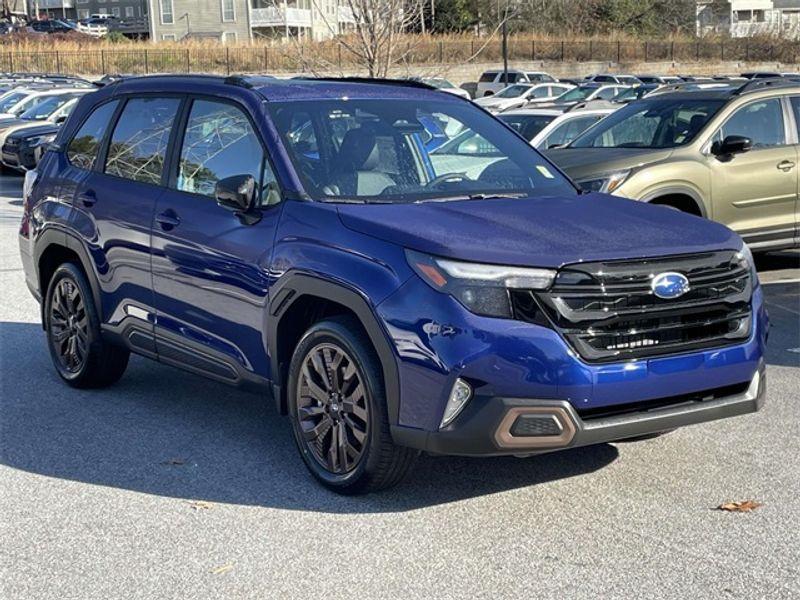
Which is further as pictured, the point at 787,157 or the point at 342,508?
the point at 787,157

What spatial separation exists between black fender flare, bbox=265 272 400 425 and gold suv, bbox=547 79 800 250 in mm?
5401

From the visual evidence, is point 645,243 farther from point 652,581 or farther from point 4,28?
point 4,28

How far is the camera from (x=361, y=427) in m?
5.26

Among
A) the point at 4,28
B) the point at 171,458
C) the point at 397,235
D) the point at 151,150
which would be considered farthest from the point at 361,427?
the point at 4,28

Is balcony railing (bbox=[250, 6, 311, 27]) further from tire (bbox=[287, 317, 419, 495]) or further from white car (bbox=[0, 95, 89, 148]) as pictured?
tire (bbox=[287, 317, 419, 495])

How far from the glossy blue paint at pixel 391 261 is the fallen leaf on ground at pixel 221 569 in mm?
931

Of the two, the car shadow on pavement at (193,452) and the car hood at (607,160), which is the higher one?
the car hood at (607,160)

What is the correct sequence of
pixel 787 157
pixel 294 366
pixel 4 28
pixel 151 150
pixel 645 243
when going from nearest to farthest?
pixel 645 243
pixel 294 366
pixel 151 150
pixel 787 157
pixel 4 28

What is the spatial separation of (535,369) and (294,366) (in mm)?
1310

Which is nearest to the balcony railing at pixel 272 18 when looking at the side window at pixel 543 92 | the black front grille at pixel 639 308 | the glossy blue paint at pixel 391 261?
the side window at pixel 543 92

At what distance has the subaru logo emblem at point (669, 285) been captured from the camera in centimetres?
500

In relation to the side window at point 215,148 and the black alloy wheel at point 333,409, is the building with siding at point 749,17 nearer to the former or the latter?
the side window at point 215,148

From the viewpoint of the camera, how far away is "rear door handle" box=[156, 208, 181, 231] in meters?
6.32

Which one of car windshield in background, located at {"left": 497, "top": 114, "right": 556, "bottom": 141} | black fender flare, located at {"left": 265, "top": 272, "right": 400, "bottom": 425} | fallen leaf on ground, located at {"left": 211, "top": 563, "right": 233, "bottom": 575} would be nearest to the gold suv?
car windshield in background, located at {"left": 497, "top": 114, "right": 556, "bottom": 141}
